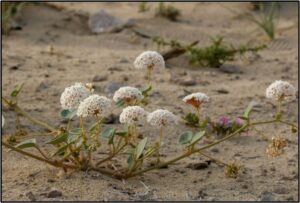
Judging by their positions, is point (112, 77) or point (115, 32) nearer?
point (112, 77)

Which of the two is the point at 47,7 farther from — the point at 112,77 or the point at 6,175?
the point at 6,175

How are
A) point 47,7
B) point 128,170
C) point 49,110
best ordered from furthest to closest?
point 47,7 → point 49,110 → point 128,170

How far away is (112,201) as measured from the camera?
295cm

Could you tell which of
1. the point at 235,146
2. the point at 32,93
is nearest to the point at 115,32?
the point at 32,93

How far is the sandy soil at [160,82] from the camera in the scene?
315cm

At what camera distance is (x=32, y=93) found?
176 inches

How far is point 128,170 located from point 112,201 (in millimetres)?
277

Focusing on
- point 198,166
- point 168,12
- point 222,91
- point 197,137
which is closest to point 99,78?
point 222,91

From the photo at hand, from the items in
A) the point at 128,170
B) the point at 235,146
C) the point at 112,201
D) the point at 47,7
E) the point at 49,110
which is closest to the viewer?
the point at 112,201

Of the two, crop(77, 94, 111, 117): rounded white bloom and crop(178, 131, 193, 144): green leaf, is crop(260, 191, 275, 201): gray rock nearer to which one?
crop(178, 131, 193, 144): green leaf

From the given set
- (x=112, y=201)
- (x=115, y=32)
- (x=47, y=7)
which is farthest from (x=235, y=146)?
(x=47, y=7)

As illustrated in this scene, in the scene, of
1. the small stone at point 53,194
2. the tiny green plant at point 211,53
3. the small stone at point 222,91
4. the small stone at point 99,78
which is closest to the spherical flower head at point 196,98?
the small stone at point 53,194

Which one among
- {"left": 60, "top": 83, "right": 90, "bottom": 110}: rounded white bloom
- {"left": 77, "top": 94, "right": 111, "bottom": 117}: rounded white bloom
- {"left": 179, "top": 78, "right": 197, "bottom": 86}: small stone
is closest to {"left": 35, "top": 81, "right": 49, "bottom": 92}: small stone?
{"left": 179, "top": 78, "right": 197, "bottom": 86}: small stone

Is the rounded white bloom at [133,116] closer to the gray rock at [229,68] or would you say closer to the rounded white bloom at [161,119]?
the rounded white bloom at [161,119]
